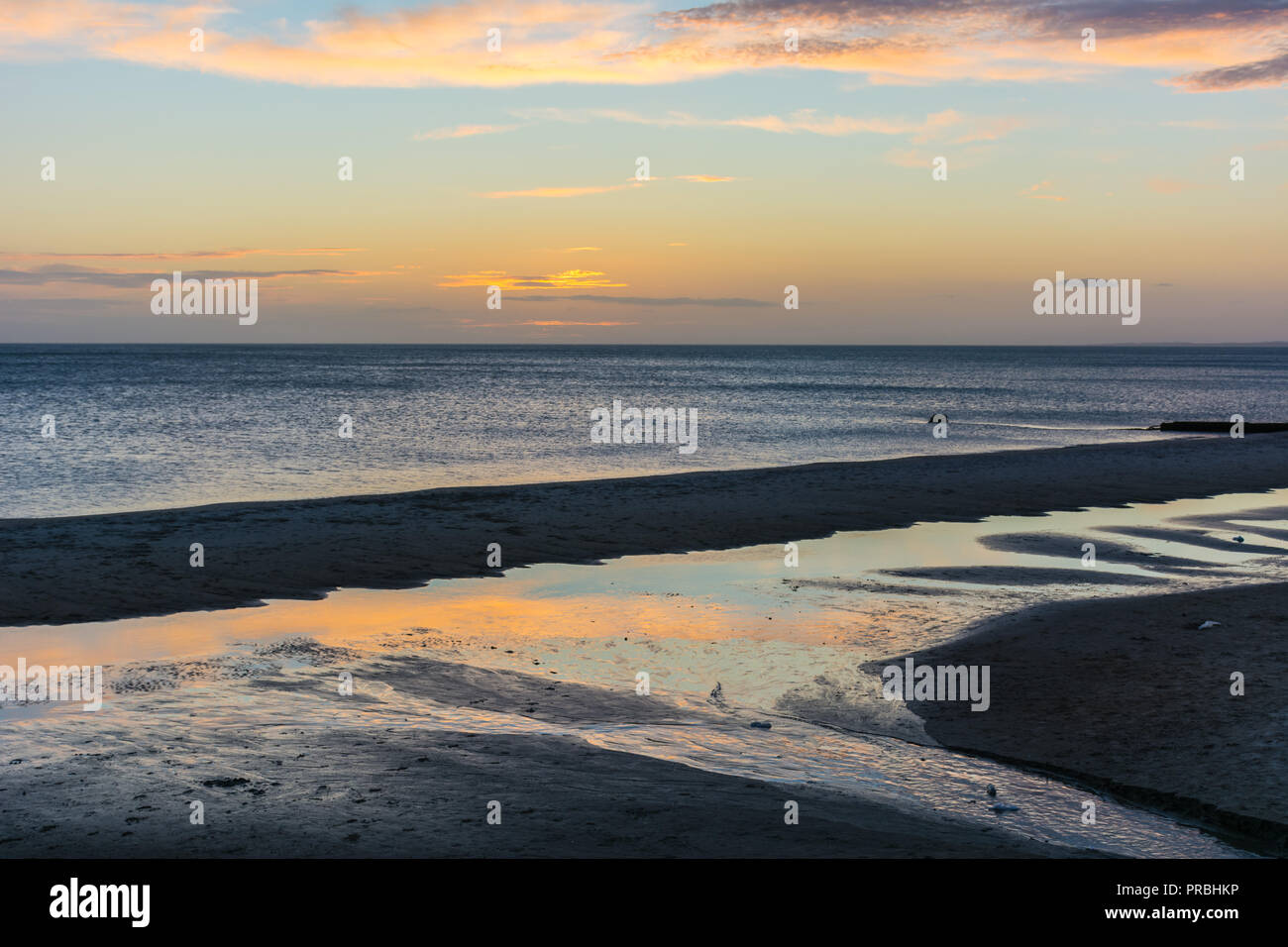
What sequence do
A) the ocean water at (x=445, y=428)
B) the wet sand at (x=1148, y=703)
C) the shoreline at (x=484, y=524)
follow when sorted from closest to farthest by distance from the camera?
the wet sand at (x=1148, y=703) < the shoreline at (x=484, y=524) < the ocean water at (x=445, y=428)

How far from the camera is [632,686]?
1194 cm

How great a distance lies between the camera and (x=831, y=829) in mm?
7434

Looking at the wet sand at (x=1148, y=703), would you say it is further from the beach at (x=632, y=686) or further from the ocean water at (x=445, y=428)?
the ocean water at (x=445, y=428)

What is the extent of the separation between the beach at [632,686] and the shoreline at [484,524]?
14cm

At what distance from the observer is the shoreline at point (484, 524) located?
17547 millimetres

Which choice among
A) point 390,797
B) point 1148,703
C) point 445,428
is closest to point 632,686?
point 390,797

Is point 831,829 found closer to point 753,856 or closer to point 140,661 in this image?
point 753,856

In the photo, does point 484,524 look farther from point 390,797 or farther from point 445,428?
point 445,428

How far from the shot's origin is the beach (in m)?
7.62

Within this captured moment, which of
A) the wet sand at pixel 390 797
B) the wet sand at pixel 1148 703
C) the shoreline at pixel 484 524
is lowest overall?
the wet sand at pixel 1148 703

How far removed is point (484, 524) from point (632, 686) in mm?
12332

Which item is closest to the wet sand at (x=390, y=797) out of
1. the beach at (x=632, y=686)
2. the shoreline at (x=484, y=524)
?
the beach at (x=632, y=686)
